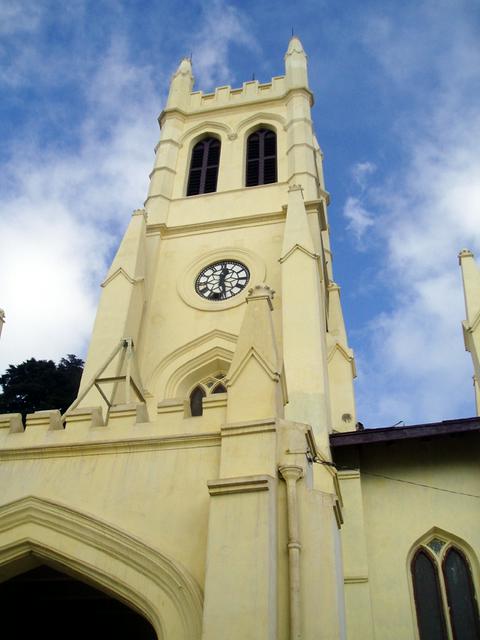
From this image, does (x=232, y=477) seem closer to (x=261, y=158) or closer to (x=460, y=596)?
(x=460, y=596)

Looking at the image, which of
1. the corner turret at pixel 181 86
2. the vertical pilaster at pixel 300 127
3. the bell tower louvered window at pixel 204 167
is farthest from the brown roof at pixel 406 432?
the corner turret at pixel 181 86

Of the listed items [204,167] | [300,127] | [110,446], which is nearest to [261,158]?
[300,127]

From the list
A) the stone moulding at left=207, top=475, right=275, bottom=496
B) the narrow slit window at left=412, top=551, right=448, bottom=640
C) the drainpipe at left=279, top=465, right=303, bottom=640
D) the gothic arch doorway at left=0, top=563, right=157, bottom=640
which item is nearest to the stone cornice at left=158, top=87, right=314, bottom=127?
the narrow slit window at left=412, top=551, right=448, bottom=640

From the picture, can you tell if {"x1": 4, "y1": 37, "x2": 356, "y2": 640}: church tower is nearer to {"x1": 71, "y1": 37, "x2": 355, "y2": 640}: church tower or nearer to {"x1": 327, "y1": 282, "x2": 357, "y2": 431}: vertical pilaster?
{"x1": 71, "y1": 37, "x2": 355, "y2": 640}: church tower

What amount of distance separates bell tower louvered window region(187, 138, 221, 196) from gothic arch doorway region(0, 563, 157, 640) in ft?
49.6

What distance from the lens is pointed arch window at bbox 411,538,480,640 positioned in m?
9.92

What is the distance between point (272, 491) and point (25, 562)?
3.20 meters

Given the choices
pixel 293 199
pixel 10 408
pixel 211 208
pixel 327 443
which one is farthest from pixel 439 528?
pixel 10 408

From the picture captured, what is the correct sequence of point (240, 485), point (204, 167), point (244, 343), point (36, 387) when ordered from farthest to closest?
point (36, 387) → point (204, 167) → point (244, 343) → point (240, 485)

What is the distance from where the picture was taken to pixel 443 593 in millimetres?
10250

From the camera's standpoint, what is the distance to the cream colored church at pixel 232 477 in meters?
6.55

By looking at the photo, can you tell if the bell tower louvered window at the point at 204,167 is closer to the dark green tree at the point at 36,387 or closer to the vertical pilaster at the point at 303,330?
the vertical pilaster at the point at 303,330

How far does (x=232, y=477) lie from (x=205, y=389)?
9304 mm

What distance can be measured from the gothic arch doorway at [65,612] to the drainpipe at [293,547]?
3963 mm
